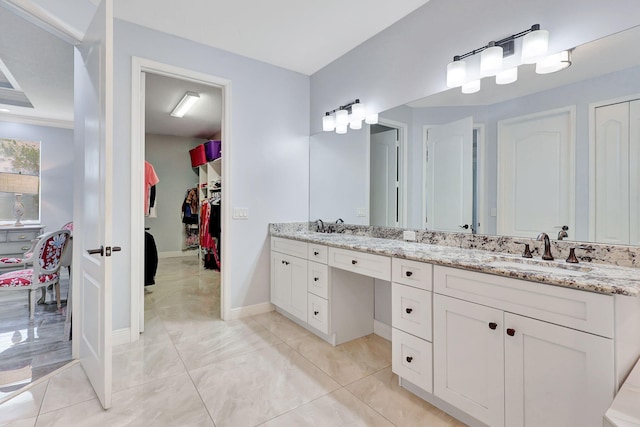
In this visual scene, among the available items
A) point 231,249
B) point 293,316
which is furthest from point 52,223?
point 293,316

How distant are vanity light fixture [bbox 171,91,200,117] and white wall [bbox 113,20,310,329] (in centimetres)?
128

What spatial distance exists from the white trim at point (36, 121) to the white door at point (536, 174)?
20.4 ft

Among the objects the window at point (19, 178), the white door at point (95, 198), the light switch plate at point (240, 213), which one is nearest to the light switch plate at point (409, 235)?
the light switch plate at point (240, 213)

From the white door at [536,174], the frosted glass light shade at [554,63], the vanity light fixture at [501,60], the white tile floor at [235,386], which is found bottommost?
the white tile floor at [235,386]

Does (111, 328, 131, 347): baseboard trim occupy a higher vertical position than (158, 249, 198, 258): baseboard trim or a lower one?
Result: lower

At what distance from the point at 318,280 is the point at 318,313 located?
0.27m

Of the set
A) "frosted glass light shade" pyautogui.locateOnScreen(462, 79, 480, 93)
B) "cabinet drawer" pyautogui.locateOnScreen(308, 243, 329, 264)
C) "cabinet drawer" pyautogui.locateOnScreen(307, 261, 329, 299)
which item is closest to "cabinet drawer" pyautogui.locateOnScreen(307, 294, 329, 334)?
"cabinet drawer" pyautogui.locateOnScreen(307, 261, 329, 299)

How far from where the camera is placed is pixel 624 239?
4.64 feet

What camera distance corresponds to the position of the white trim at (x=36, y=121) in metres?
4.54

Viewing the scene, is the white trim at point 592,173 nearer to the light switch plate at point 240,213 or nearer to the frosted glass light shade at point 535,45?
the frosted glass light shade at point 535,45

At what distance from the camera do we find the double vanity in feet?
3.46

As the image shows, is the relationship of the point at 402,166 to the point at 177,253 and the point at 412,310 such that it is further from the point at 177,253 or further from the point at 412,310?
the point at 177,253

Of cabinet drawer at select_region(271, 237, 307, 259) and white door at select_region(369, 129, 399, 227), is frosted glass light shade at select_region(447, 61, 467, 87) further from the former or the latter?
cabinet drawer at select_region(271, 237, 307, 259)

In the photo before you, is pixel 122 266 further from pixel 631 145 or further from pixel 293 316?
pixel 631 145
